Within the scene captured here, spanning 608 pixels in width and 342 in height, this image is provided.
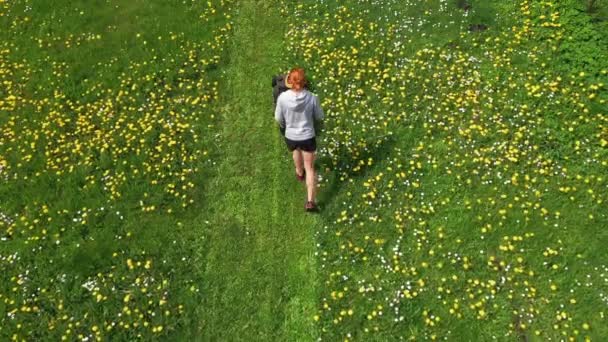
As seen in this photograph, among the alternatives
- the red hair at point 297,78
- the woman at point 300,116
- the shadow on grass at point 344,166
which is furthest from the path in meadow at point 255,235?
the red hair at point 297,78

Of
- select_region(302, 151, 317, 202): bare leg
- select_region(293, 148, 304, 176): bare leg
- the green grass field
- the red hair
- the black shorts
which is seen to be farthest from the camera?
select_region(293, 148, 304, 176): bare leg

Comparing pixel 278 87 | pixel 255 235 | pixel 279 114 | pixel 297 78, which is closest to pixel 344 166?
pixel 278 87

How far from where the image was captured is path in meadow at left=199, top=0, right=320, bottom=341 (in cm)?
901

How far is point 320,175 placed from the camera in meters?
10.9

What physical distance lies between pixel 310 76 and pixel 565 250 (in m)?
7.38

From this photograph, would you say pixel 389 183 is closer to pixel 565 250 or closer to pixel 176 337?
pixel 565 250

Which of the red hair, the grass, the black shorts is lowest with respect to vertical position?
the grass

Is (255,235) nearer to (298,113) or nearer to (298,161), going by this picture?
(298,161)

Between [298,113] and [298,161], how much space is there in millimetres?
1612

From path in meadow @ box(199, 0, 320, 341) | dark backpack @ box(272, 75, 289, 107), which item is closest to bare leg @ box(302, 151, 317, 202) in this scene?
path in meadow @ box(199, 0, 320, 341)

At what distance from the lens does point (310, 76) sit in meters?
12.8

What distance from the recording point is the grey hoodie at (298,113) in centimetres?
880

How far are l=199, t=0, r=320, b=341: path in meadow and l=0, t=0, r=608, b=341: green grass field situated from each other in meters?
0.04

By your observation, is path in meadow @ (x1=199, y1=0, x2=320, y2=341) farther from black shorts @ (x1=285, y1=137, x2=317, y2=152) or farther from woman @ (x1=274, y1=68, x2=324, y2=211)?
black shorts @ (x1=285, y1=137, x2=317, y2=152)
